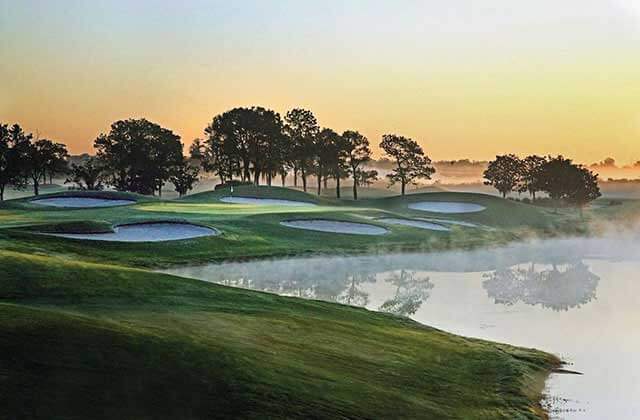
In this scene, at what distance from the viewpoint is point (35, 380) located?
9.60 m

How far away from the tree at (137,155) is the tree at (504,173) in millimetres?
65550

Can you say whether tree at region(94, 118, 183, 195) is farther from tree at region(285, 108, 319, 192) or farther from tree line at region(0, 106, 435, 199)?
tree at region(285, 108, 319, 192)

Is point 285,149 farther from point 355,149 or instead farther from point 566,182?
point 566,182

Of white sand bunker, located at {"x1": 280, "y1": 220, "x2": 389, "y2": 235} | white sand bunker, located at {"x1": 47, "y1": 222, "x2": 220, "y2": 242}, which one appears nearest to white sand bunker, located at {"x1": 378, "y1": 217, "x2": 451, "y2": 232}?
white sand bunker, located at {"x1": 280, "y1": 220, "x2": 389, "y2": 235}

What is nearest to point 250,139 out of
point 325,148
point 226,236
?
point 325,148

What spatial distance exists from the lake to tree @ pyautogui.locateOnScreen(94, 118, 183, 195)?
239ft

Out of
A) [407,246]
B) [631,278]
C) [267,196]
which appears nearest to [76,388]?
[631,278]

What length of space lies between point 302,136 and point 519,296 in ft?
317

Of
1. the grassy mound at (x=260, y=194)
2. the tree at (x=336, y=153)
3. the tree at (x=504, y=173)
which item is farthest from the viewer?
the tree at (x=504, y=173)

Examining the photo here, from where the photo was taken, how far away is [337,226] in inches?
2215

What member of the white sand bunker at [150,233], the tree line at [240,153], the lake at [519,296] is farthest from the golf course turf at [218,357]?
the tree line at [240,153]

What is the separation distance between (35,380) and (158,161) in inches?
4149

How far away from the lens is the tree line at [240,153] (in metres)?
111

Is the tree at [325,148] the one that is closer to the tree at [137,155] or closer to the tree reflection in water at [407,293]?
the tree at [137,155]
